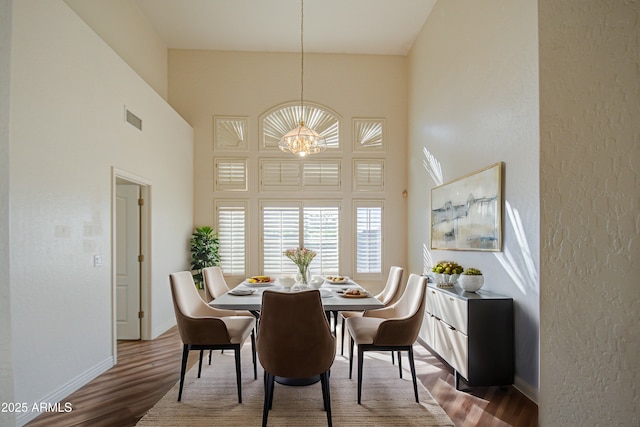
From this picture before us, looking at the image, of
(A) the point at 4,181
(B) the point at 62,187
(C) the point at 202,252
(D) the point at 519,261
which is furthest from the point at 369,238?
(A) the point at 4,181

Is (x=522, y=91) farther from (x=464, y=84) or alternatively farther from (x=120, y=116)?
(x=120, y=116)

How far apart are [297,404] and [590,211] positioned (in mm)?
2736

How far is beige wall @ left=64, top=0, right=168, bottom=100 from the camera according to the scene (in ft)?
13.0

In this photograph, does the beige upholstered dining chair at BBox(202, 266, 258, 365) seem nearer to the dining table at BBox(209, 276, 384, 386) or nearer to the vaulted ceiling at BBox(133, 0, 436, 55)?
the dining table at BBox(209, 276, 384, 386)

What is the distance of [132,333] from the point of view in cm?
456

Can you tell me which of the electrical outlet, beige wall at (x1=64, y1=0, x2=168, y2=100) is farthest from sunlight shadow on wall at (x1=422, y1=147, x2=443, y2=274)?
beige wall at (x1=64, y1=0, x2=168, y2=100)

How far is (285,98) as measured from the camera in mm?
6234

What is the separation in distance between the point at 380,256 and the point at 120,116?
4.38 metres

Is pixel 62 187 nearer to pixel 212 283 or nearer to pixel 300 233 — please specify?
pixel 212 283

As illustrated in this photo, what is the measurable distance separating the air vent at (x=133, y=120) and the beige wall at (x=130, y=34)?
895 millimetres

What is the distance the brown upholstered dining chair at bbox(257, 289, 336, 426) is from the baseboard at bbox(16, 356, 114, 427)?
166 centimetres

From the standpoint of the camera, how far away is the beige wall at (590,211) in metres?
0.50

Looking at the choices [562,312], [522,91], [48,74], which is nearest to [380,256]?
[522,91]

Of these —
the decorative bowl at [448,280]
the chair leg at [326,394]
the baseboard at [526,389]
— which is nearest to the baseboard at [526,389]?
the baseboard at [526,389]
